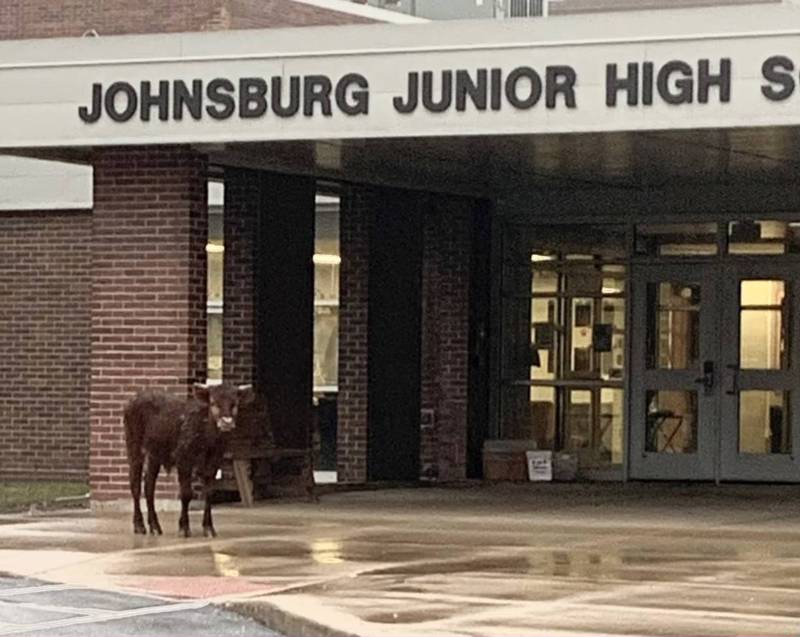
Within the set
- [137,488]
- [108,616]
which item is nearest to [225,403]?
[137,488]

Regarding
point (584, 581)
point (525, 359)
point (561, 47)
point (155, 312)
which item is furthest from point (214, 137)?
point (525, 359)

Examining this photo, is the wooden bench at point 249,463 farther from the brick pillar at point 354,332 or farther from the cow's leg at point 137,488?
the brick pillar at point 354,332

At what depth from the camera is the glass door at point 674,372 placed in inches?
988

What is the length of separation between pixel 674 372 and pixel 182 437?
8.98 m

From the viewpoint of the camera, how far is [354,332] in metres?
24.7

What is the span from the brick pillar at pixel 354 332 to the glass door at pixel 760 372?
4155mm

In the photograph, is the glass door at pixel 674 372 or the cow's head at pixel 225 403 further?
the glass door at pixel 674 372

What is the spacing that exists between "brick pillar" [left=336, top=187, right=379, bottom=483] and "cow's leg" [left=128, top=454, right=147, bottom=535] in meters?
6.32

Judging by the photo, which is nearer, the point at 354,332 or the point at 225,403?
the point at 225,403

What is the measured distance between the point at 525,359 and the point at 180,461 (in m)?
9.05

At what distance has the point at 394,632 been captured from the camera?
468 inches

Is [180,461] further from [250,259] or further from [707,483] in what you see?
[707,483]

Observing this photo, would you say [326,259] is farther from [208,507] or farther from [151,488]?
[208,507]

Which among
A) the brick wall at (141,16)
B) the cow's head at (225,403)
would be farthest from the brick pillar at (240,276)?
the brick wall at (141,16)
